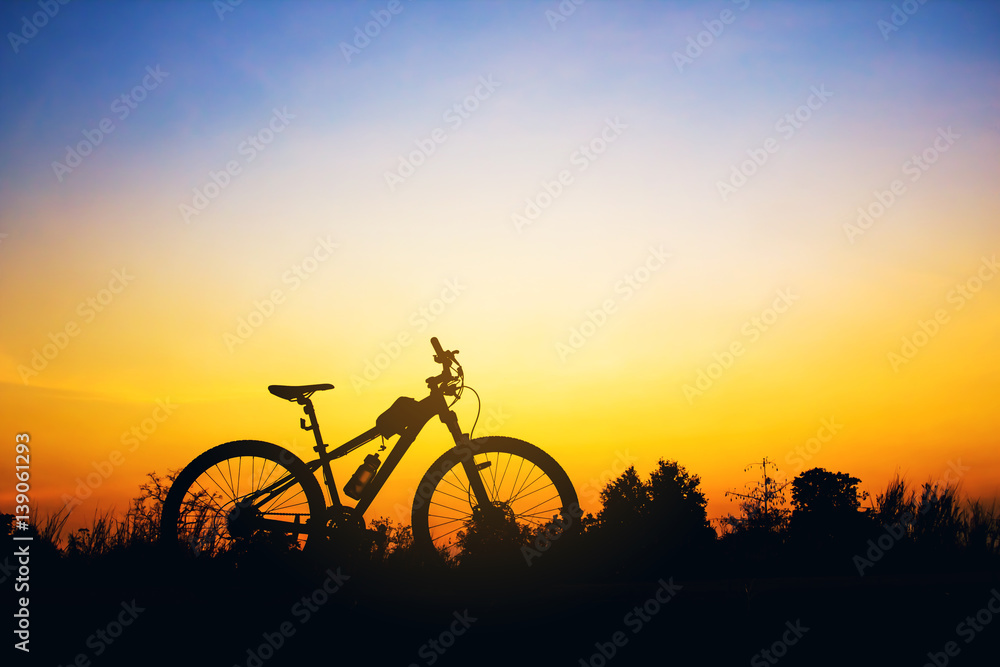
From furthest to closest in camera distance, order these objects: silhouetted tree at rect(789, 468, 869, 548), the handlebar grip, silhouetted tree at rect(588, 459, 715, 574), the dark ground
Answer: silhouetted tree at rect(588, 459, 715, 574), silhouetted tree at rect(789, 468, 869, 548), the handlebar grip, the dark ground

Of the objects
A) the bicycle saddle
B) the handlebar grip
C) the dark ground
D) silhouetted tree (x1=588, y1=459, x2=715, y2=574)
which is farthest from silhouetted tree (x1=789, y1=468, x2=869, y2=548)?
the bicycle saddle

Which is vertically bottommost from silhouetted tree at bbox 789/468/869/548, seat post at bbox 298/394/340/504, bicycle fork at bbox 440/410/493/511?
silhouetted tree at bbox 789/468/869/548

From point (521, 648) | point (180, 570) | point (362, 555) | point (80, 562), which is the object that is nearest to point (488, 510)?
point (362, 555)

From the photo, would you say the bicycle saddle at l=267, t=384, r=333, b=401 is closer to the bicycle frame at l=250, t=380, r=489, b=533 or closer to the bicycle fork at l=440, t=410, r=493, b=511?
the bicycle frame at l=250, t=380, r=489, b=533

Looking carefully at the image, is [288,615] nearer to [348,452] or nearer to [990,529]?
[348,452]

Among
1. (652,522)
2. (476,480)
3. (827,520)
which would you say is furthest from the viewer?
(652,522)

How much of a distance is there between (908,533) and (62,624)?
7106 millimetres

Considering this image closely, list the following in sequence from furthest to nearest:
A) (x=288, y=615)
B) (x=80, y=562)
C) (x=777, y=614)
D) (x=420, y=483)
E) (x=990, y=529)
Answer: (x=990, y=529) → (x=80, y=562) → (x=420, y=483) → (x=777, y=614) → (x=288, y=615)

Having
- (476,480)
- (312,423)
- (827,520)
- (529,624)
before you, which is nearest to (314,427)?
(312,423)

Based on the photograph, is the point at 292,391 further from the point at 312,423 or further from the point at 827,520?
the point at 827,520

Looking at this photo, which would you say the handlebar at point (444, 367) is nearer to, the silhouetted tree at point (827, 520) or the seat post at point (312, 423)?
the seat post at point (312, 423)

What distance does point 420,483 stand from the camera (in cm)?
466

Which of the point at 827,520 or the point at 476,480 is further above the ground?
the point at 476,480

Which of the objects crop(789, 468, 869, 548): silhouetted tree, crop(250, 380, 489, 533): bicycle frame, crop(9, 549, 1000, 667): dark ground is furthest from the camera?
crop(789, 468, 869, 548): silhouetted tree
